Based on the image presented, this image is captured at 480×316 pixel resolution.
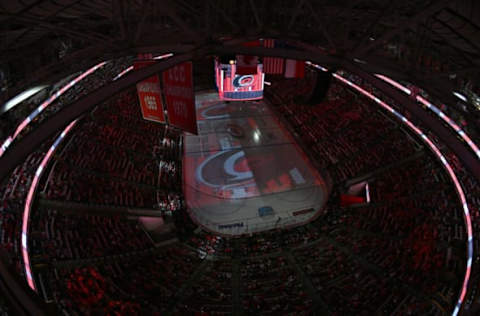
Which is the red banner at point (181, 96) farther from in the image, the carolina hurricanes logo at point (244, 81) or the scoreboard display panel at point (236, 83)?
the carolina hurricanes logo at point (244, 81)

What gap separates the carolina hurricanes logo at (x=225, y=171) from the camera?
1979cm

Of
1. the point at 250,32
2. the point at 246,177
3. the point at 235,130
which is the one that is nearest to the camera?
the point at 250,32

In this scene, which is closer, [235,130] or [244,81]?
[244,81]

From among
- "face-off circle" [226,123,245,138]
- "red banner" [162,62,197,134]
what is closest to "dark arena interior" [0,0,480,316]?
"red banner" [162,62,197,134]

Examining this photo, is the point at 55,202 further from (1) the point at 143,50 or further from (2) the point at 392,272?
(2) the point at 392,272

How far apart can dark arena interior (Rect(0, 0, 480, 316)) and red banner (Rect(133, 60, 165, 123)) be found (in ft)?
0.28

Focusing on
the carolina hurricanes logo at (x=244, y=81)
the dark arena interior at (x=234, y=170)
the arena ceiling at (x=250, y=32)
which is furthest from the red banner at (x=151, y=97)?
the carolina hurricanes logo at (x=244, y=81)

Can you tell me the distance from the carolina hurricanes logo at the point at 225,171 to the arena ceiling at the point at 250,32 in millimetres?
9394

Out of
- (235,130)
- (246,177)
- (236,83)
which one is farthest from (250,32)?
(235,130)

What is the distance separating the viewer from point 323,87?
14.7 metres

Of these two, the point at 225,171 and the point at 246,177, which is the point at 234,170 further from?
the point at 246,177

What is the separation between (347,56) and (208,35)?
374 centimetres

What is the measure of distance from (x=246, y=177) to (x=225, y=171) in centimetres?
150

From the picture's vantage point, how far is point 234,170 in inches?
830
